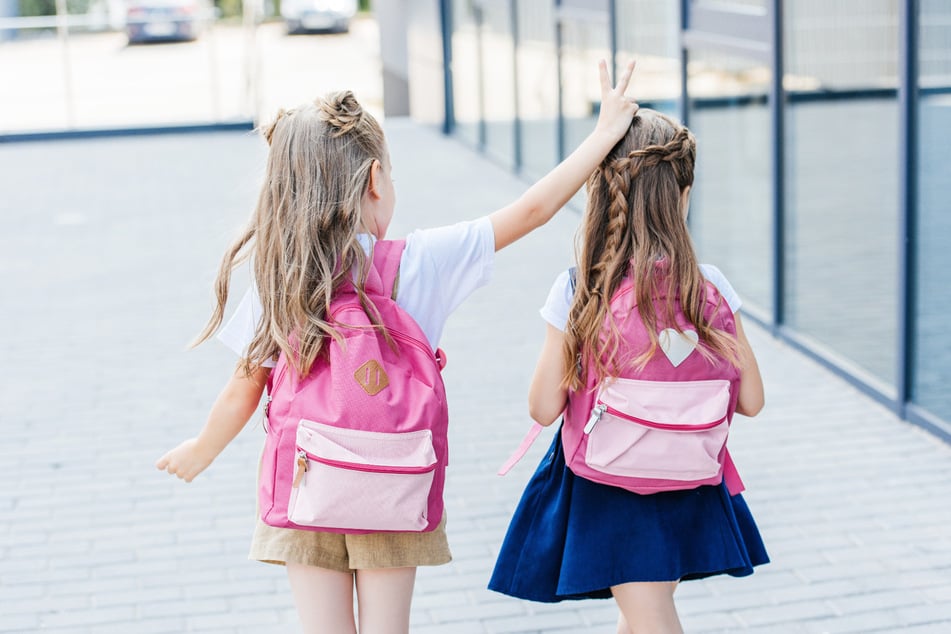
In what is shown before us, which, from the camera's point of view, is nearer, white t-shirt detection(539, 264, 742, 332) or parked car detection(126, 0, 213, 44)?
white t-shirt detection(539, 264, 742, 332)

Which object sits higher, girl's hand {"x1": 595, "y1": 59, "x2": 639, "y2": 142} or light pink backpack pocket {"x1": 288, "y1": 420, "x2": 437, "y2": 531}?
girl's hand {"x1": 595, "y1": 59, "x2": 639, "y2": 142}

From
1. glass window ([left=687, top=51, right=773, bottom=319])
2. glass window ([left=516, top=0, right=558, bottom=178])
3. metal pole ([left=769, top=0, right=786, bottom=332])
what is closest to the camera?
metal pole ([left=769, top=0, right=786, bottom=332])

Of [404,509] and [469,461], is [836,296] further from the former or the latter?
[404,509]

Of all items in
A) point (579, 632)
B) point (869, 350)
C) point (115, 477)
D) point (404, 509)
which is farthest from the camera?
point (869, 350)

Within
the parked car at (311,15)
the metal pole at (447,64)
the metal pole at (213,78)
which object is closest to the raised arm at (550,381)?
the metal pole at (447,64)

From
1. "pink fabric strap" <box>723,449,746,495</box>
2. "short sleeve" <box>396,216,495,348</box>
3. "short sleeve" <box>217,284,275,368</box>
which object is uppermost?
"short sleeve" <box>396,216,495,348</box>

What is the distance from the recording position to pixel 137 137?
1764 cm

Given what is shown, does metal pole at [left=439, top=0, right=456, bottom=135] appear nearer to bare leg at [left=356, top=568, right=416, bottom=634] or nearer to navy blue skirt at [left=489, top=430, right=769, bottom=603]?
navy blue skirt at [left=489, top=430, right=769, bottom=603]

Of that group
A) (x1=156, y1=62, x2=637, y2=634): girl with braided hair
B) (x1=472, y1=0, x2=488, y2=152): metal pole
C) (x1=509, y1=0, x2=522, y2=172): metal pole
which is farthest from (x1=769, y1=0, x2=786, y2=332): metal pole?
(x1=472, y1=0, x2=488, y2=152): metal pole

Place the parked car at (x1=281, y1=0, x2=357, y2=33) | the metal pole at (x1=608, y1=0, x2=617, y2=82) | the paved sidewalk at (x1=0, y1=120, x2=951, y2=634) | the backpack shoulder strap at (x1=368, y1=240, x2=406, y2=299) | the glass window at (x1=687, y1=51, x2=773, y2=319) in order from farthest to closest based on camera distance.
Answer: the parked car at (x1=281, y1=0, x2=357, y2=33), the metal pole at (x1=608, y1=0, x2=617, y2=82), the glass window at (x1=687, y1=51, x2=773, y2=319), the paved sidewalk at (x1=0, y1=120, x2=951, y2=634), the backpack shoulder strap at (x1=368, y1=240, x2=406, y2=299)

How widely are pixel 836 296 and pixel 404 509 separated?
4380 mm

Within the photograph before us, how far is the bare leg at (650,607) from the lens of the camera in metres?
2.56

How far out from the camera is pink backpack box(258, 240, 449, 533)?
225 centimetres

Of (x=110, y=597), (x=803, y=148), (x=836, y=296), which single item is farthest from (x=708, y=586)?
(x=803, y=148)
